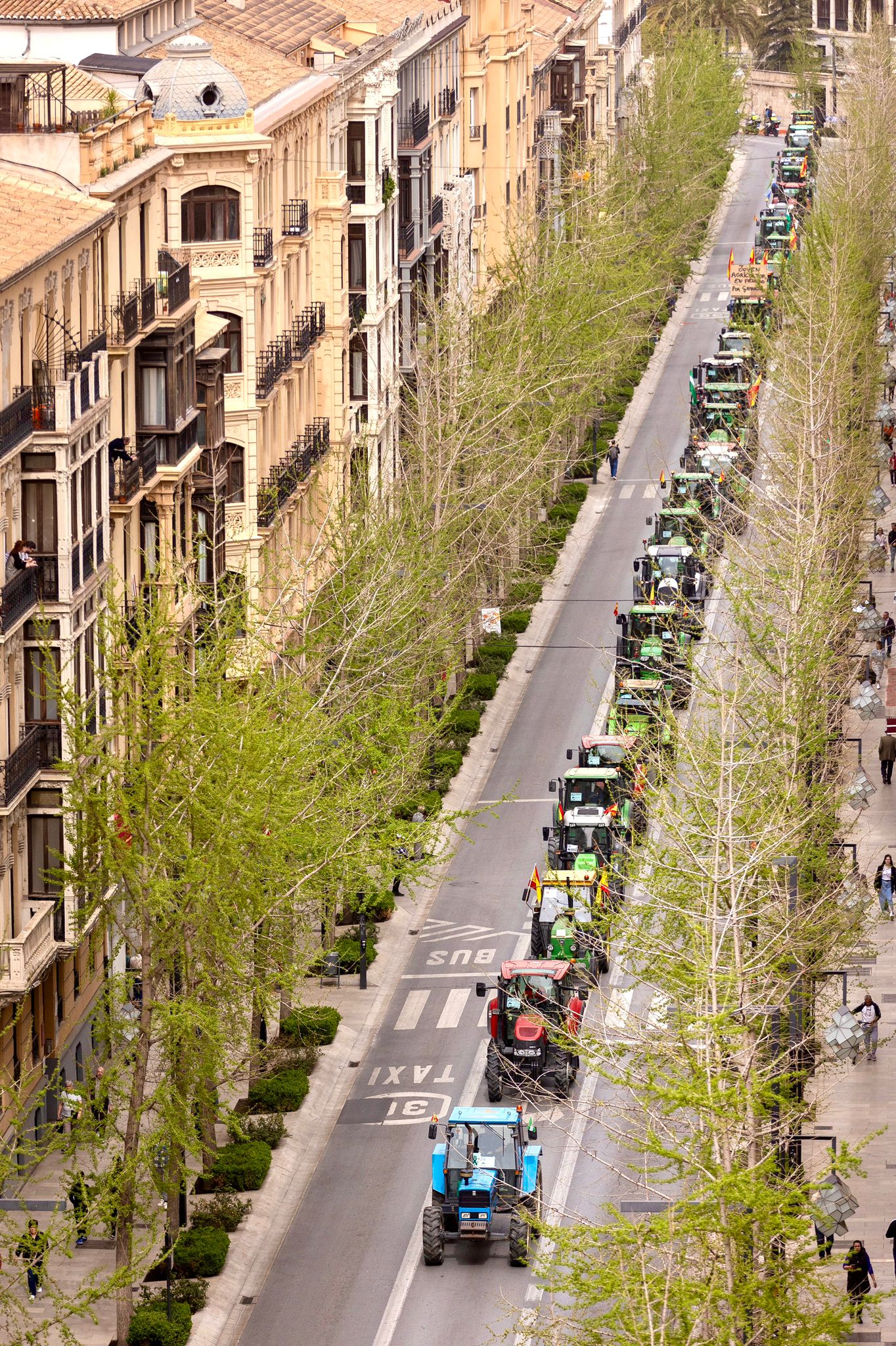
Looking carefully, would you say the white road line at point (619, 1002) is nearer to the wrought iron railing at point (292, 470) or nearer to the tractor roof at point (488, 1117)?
the tractor roof at point (488, 1117)

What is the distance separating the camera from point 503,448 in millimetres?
101812

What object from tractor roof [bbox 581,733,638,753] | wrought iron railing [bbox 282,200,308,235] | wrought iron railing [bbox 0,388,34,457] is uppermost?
wrought iron railing [bbox 0,388,34,457]

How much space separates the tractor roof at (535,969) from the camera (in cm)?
7488

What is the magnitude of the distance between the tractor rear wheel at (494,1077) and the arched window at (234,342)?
2620cm

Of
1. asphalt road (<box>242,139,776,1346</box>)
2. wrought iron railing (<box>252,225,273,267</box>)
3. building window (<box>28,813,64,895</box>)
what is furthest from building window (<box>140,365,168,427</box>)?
asphalt road (<box>242,139,776,1346</box>)

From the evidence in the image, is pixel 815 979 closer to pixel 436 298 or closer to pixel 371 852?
pixel 371 852

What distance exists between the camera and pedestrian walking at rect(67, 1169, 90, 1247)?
58.8 m

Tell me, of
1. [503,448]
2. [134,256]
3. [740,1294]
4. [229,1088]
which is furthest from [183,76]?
[740,1294]

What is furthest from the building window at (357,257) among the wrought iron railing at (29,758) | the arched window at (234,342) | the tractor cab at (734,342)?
the tractor cab at (734,342)

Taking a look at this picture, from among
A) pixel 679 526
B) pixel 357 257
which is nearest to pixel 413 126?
pixel 357 257

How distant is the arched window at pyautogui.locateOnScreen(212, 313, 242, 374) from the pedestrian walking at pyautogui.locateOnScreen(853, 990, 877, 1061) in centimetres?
2845

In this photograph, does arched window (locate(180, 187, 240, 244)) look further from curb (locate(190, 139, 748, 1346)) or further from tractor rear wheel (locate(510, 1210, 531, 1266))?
tractor rear wheel (locate(510, 1210, 531, 1266))

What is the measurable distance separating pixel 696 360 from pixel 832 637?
8354cm

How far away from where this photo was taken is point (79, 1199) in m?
61.9
